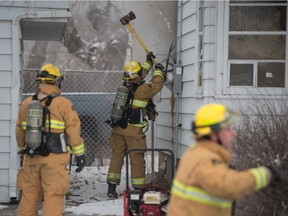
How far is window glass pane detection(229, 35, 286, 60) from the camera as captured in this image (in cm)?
756

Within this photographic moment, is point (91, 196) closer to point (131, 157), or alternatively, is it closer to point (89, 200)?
point (89, 200)

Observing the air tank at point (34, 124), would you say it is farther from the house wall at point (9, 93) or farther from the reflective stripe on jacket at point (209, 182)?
the reflective stripe on jacket at point (209, 182)

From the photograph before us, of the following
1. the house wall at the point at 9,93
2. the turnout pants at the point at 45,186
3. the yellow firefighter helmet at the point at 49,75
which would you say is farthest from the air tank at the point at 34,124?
the house wall at the point at 9,93

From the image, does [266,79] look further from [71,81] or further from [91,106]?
[71,81]

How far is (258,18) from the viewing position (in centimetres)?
762

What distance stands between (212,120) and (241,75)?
3930mm

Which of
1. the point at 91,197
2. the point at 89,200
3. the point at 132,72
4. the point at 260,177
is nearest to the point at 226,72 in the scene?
the point at 132,72

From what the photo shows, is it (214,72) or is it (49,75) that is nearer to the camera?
(49,75)

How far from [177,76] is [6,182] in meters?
2.83

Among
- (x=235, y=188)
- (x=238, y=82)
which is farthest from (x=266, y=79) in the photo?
(x=235, y=188)

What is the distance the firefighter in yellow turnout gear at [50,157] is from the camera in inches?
242

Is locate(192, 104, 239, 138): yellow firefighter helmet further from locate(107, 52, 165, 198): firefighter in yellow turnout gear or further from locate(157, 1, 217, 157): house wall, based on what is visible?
locate(107, 52, 165, 198): firefighter in yellow turnout gear

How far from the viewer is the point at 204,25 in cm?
766

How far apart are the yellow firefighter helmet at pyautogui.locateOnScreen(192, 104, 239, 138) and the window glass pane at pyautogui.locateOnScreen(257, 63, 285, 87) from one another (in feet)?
12.7
